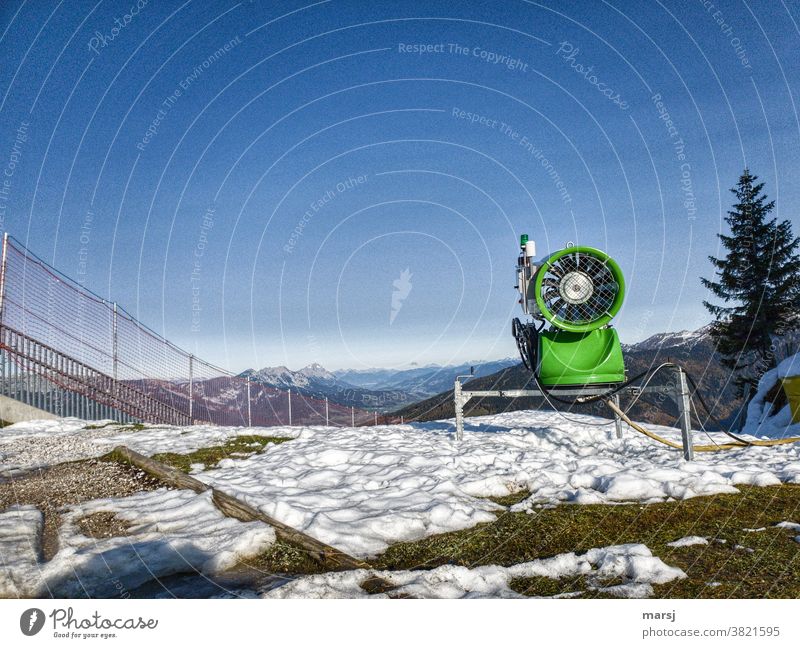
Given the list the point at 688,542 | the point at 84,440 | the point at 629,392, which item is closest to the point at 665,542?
the point at 688,542

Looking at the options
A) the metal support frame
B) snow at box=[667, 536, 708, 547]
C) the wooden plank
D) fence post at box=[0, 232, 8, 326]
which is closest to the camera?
the wooden plank

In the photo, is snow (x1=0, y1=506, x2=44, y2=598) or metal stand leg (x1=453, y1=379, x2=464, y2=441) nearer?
snow (x1=0, y1=506, x2=44, y2=598)

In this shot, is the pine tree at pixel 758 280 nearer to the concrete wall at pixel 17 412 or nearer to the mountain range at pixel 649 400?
the mountain range at pixel 649 400

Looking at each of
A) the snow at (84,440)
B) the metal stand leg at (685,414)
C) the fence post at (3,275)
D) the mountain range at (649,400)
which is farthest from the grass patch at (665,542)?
the mountain range at (649,400)

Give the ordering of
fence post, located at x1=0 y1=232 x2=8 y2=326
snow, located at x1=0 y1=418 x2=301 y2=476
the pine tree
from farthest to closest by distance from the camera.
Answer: the pine tree → fence post, located at x1=0 y1=232 x2=8 y2=326 → snow, located at x1=0 y1=418 x2=301 y2=476

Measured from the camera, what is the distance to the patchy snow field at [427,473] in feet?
13.3

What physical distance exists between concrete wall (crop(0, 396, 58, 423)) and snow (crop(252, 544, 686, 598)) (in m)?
15.1

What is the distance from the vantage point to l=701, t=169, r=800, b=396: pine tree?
22.9m

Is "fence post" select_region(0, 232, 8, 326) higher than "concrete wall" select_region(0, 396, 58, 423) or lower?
higher

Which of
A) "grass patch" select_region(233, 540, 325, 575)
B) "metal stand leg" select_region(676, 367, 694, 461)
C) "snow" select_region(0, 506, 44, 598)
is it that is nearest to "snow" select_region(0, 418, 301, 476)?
"snow" select_region(0, 506, 44, 598)

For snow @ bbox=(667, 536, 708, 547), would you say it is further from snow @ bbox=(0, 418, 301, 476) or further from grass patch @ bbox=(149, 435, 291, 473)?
snow @ bbox=(0, 418, 301, 476)

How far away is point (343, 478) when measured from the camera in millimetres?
5680

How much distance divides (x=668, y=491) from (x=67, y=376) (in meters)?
16.9
